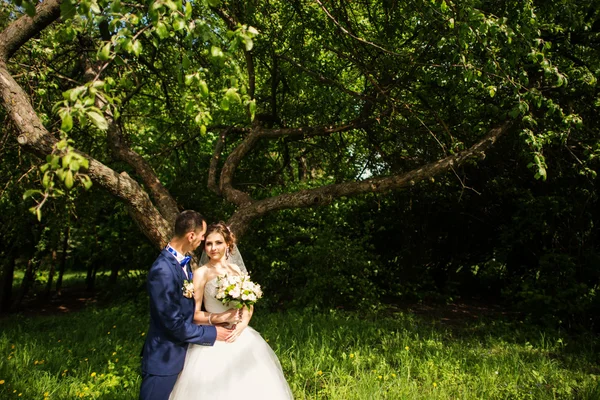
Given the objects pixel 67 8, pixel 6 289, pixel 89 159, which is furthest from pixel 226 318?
pixel 6 289

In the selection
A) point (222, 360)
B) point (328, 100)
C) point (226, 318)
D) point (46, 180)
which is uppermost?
point (328, 100)

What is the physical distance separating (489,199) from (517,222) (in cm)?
100

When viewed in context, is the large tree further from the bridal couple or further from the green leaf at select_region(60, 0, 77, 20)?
the bridal couple

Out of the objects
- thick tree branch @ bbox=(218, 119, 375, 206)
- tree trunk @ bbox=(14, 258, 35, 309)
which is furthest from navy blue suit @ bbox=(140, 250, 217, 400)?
tree trunk @ bbox=(14, 258, 35, 309)

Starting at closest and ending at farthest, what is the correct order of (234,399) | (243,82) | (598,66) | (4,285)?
(243,82)
(234,399)
(598,66)
(4,285)

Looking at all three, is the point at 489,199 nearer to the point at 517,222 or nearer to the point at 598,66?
the point at 517,222

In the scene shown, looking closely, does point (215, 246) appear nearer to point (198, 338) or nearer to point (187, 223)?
point (187, 223)

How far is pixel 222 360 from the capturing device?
3.34m

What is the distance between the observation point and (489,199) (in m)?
9.40

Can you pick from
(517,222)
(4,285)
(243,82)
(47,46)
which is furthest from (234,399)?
(4,285)

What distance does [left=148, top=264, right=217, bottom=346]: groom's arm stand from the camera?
2.91 metres

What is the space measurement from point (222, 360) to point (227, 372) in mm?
91

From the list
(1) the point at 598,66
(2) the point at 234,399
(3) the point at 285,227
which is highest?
(1) the point at 598,66

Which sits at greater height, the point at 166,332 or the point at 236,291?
the point at 236,291
